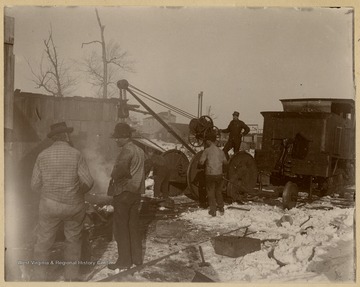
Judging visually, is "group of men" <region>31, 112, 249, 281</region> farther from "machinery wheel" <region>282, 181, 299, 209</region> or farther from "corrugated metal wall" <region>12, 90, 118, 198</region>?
"machinery wheel" <region>282, 181, 299, 209</region>

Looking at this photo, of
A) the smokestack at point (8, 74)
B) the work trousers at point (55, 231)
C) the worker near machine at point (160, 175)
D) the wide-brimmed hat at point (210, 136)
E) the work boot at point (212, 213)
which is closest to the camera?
→ the work trousers at point (55, 231)

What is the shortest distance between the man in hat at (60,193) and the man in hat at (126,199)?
2.16 feet

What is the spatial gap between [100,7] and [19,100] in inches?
209

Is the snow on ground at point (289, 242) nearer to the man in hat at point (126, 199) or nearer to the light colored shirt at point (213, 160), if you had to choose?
the light colored shirt at point (213, 160)

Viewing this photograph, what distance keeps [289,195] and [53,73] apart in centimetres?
627

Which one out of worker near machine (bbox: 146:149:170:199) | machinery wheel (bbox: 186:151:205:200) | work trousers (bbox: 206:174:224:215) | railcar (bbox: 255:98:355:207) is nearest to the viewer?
work trousers (bbox: 206:174:224:215)

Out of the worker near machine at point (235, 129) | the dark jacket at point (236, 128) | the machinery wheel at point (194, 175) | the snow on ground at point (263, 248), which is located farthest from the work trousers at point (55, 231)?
the dark jacket at point (236, 128)

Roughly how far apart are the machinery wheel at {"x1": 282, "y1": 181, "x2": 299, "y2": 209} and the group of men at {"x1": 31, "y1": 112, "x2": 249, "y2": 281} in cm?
502

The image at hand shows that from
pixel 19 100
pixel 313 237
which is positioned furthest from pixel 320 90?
pixel 19 100

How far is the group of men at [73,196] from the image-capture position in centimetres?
512

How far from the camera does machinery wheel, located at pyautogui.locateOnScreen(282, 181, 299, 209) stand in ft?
32.4

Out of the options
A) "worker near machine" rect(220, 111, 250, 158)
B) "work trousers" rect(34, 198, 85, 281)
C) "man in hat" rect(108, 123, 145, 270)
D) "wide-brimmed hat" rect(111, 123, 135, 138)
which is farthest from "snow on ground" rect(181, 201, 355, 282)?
"worker near machine" rect(220, 111, 250, 158)

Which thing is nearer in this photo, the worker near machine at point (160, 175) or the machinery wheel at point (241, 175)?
the machinery wheel at point (241, 175)

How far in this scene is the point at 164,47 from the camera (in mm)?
7309
